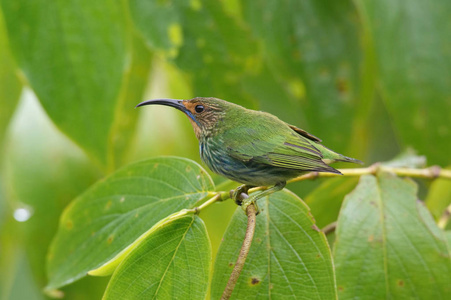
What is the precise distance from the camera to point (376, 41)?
2959 millimetres

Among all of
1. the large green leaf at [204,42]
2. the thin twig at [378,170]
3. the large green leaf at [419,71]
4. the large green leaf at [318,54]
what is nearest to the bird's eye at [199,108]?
the thin twig at [378,170]

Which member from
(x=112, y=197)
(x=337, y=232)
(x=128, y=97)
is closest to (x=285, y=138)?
(x=337, y=232)

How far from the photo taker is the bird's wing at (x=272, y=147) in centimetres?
197

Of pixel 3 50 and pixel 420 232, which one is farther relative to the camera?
pixel 3 50

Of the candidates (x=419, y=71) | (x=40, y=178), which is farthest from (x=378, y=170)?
(x=40, y=178)

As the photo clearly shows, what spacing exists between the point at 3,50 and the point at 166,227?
171 cm

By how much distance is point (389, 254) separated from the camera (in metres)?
2.22

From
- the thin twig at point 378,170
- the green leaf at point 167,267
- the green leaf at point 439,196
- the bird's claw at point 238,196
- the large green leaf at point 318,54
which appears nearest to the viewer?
the green leaf at point 167,267

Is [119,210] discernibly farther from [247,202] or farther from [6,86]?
[6,86]

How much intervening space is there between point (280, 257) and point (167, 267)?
42 cm

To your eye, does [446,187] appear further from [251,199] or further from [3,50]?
[3,50]

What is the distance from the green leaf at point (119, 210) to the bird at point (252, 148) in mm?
145

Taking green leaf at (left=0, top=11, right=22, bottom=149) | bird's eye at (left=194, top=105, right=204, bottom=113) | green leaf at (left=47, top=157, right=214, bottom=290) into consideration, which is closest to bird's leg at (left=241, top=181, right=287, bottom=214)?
green leaf at (left=47, top=157, right=214, bottom=290)

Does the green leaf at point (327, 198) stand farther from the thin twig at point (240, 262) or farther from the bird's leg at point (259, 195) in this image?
the thin twig at point (240, 262)
